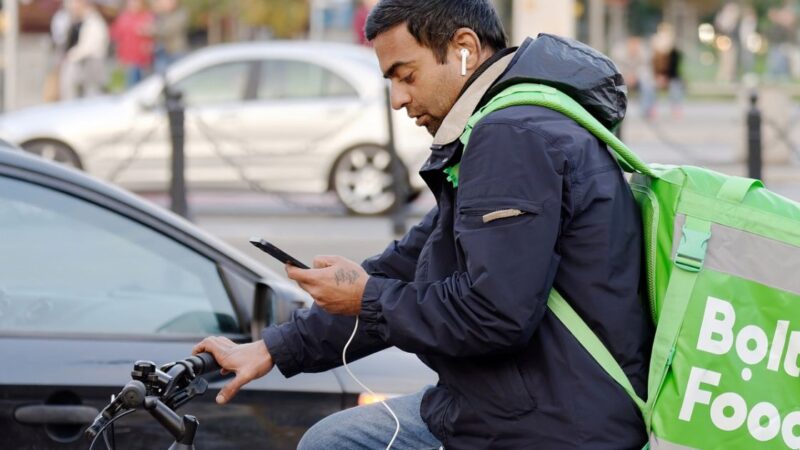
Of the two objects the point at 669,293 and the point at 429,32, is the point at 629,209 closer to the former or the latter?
the point at 669,293

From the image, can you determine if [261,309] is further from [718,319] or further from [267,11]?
[267,11]

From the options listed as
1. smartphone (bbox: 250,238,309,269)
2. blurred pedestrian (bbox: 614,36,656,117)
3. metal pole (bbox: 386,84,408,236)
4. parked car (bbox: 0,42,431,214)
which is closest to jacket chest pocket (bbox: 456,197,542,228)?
smartphone (bbox: 250,238,309,269)

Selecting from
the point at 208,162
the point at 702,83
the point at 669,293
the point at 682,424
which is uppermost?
the point at 669,293

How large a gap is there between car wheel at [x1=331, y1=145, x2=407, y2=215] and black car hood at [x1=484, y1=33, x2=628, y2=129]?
1055 cm

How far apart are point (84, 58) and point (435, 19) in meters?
19.4

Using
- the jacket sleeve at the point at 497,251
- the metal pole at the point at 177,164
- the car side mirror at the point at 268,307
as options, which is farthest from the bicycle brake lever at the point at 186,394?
the metal pole at the point at 177,164

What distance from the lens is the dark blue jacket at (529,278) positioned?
2416mm

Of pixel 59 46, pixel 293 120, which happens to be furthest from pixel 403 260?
pixel 59 46

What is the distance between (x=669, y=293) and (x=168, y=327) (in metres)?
1.75

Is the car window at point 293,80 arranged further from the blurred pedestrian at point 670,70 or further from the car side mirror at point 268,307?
the blurred pedestrian at point 670,70

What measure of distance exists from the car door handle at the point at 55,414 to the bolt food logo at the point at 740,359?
1.62 m

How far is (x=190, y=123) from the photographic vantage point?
13891 mm

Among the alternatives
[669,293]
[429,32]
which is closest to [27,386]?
[429,32]

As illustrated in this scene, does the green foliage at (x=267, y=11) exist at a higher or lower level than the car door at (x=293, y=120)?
lower
